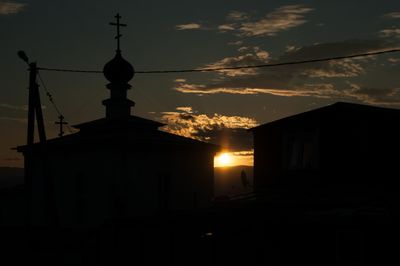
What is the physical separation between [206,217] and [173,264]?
243 cm

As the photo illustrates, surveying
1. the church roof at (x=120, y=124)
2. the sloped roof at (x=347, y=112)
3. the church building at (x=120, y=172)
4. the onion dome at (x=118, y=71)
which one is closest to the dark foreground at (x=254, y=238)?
the church building at (x=120, y=172)

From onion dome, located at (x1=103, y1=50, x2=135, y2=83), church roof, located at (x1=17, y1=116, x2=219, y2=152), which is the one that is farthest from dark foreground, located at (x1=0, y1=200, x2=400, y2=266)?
onion dome, located at (x1=103, y1=50, x2=135, y2=83)

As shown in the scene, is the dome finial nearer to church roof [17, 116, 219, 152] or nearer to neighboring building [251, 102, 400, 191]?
church roof [17, 116, 219, 152]

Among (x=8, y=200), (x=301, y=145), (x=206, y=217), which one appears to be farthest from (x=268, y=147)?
(x=8, y=200)

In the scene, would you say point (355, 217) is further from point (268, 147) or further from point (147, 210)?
point (147, 210)

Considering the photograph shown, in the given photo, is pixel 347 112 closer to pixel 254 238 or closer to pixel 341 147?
pixel 341 147

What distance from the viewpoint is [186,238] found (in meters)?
23.5

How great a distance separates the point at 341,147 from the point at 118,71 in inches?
627

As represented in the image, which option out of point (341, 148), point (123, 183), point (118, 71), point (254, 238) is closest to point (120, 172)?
point (123, 183)

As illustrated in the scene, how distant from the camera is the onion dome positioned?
120 feet

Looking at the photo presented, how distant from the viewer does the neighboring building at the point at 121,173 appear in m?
28.8

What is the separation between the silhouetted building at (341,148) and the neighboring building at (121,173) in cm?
547

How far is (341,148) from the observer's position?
85.1 ft

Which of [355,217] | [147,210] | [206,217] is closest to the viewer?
[355,217]
